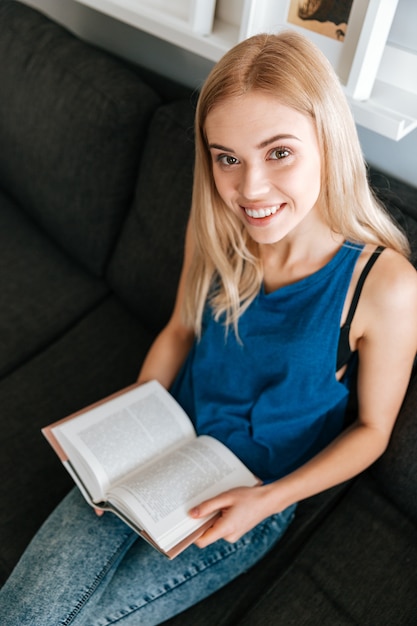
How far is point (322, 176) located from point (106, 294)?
877mm

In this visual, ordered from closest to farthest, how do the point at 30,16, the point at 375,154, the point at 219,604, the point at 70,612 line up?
1. the point at 70,612
2. the point at 219,604
3. the point at 375,154
4. the point at 30,16

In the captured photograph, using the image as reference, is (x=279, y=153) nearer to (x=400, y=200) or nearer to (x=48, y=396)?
(x=400, y=200)

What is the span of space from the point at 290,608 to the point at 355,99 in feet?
3.00

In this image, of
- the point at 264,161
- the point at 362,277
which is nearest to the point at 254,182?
the point at 264,161

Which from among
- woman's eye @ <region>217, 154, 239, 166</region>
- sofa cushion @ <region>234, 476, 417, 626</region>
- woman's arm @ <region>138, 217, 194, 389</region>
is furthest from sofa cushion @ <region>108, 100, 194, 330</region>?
sofa cushion @ <region>234, 476, 417, 626</region>

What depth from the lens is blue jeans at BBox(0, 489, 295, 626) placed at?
3.28ft

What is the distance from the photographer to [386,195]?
116 centimetres

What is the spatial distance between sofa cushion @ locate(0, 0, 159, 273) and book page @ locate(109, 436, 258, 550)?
2.39 feet

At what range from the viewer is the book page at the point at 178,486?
0.96 m

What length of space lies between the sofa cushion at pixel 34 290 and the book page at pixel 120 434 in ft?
1.48

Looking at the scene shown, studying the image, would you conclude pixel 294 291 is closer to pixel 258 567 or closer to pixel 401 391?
pixel 401 391

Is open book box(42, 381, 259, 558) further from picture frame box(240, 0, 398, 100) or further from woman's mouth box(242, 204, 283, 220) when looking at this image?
picture frame box(240, 0, 398, 100)

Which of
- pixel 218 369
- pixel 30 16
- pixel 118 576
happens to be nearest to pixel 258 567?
pixel 118 576

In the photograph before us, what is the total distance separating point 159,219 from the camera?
1.44 m
